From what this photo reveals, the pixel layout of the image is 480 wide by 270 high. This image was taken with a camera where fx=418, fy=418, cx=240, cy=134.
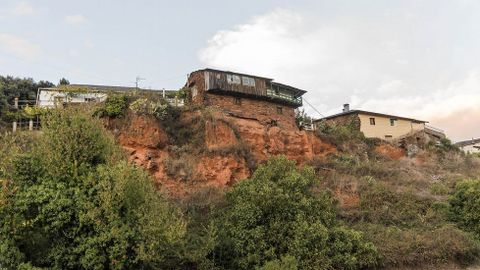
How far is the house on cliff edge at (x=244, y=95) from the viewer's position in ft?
109

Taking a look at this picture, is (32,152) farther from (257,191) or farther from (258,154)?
(258,154)

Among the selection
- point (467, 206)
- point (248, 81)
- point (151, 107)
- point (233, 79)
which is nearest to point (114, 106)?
point (151, 107)

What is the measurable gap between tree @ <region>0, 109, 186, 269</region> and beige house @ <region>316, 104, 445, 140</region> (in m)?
32.3

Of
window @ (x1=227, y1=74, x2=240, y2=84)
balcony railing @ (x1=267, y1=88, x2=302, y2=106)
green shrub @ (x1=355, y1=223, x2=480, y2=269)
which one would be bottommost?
green shrub @ (x1=355, y1=223, x2=480, y2=269)

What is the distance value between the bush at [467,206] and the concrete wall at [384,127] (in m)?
16.9

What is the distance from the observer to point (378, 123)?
4553 centimetres

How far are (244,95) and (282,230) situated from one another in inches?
682

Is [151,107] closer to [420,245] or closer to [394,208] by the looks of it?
[394,208]

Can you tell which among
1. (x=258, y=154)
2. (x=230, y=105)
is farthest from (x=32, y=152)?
(x=230, y=105)

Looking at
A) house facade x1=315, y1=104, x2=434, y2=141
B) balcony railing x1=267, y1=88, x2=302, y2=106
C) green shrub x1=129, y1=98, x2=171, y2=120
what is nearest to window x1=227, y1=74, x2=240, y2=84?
balcony railing x1=267, y1=88, x2=302, y2=106

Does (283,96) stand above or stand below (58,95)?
above

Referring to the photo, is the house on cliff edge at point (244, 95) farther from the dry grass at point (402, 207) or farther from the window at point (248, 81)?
the dry grass at point (402, 207)

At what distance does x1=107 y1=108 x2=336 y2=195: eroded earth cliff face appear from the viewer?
83.9ft

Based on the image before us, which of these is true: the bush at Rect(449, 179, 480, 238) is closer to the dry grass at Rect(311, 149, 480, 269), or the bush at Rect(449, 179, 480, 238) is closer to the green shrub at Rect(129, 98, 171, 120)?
the dry grass at Rect(311, 149, 480, 269)
